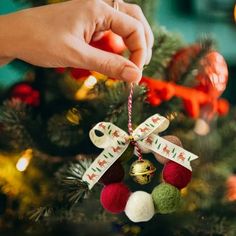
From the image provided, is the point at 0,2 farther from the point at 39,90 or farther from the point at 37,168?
the point at 37,168

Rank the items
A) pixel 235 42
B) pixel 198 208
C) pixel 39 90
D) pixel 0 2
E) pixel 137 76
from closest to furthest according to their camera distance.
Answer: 1. pixel 137 76
2. pixel 198 208
3. pixel 39 90
4. pixel 0 2
5. pixel 235 42

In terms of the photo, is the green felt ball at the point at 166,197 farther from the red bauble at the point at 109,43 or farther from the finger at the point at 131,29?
the red bauble at the point at 109,43

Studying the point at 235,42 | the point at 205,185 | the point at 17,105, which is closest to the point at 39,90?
the point at 17,105

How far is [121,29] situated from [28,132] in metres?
0.26

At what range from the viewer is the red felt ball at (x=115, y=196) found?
636 millimetres

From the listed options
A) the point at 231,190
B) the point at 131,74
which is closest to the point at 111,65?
the point at 131,74

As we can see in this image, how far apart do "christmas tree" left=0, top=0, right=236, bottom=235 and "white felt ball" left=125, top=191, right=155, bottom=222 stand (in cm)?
17

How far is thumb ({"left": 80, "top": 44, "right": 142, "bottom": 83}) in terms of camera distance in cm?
69

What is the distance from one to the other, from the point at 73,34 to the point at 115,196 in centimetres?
26

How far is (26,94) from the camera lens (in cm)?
101

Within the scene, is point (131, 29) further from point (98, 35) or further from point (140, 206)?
point (140, 206)

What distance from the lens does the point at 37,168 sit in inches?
37.9

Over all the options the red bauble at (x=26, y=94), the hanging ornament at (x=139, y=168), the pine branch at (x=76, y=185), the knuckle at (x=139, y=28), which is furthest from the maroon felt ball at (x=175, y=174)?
the red bauble at (x=26, y=94)

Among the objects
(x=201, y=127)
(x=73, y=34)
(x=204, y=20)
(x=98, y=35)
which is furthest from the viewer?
(x=204, y=20)
